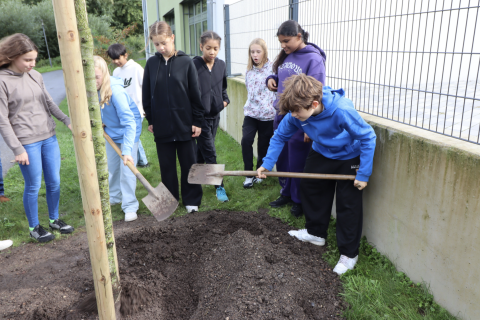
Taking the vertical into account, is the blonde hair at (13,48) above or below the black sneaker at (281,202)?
above

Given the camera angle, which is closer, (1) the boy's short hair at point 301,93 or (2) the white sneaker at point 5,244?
(1) the boy's short hair at point 301,93

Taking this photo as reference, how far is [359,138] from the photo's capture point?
2.75 metres

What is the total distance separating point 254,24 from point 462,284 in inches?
196

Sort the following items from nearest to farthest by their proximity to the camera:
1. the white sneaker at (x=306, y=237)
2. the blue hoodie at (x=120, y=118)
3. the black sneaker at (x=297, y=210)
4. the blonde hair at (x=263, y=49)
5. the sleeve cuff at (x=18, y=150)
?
1. the sleeve cuff at (x=18, y=150)
2. the white sneaker at (x=306, y=237)
3. the blue hoodie at (x=120, y=118)
4. the black sneaker at (x=297, y=210)
5. the blonde hair at (x=263, y=49)

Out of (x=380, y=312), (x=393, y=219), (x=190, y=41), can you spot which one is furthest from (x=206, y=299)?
(x=190, y=41)

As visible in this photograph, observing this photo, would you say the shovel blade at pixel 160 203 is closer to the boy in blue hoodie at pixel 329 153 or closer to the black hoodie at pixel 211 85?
the boy in blue hoodie at pixel 329 153

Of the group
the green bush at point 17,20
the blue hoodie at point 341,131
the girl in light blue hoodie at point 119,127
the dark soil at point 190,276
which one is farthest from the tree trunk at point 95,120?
the green bush at point 17,20

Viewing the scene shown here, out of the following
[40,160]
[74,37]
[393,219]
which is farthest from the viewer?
[40,160]

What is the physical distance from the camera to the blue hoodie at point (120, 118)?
3619 mm

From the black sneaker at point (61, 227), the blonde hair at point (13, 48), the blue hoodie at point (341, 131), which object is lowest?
the black sneaker at point (61, 227)

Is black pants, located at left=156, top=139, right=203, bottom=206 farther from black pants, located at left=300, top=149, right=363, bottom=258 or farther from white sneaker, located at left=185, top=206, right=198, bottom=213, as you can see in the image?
black pants, located at left=300, top=149, right=363, bottom=258

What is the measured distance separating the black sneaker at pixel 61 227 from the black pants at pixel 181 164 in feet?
3.68

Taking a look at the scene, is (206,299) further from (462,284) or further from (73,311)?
(462,284)

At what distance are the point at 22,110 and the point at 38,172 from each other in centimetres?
59
